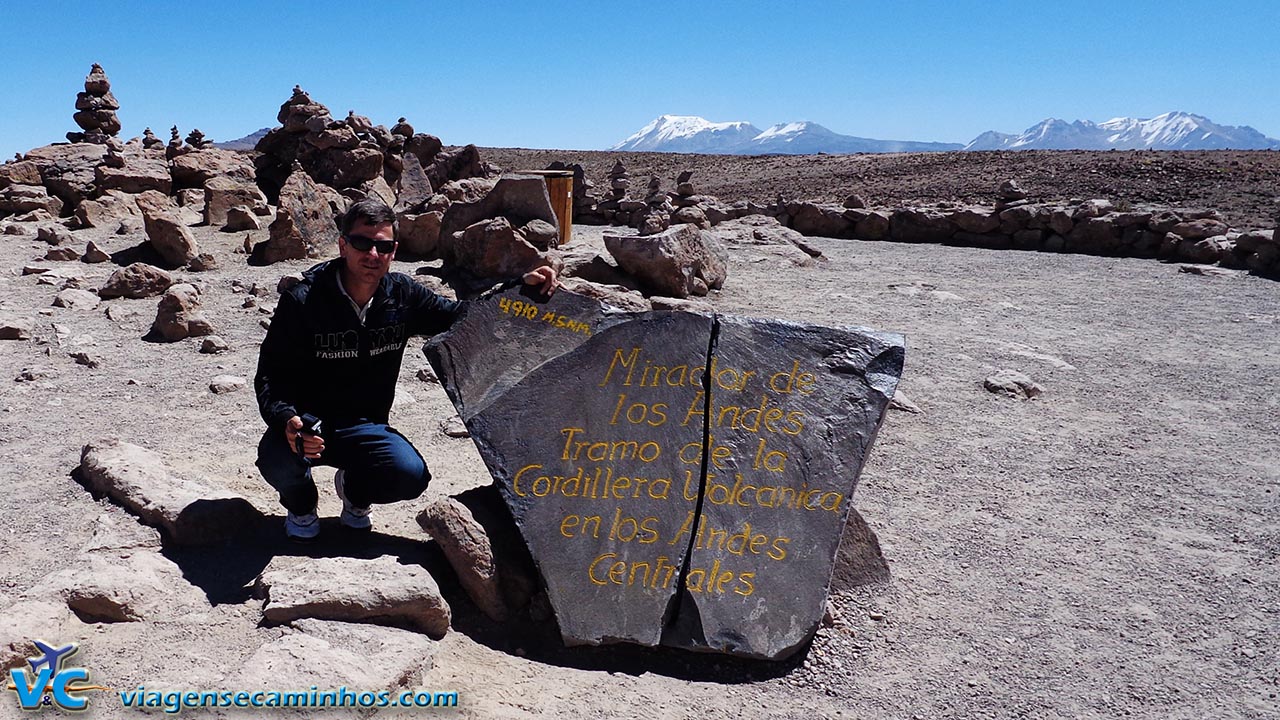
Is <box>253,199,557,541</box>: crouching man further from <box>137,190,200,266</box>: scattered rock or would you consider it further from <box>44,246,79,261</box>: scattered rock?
<box>44,246,79,261</box>: scattered rock

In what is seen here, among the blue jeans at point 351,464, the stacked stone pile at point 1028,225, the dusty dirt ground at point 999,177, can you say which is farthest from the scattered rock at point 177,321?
the dusty dirt ground at point 999,177

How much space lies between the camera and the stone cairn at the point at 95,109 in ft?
72.1

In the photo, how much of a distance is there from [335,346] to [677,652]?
72.5 inches

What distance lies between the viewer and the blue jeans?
3.76m

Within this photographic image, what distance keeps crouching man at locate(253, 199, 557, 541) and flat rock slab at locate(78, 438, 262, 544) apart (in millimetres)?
242

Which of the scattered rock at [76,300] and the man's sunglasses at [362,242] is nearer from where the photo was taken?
the man's sunglasses at [362,242]

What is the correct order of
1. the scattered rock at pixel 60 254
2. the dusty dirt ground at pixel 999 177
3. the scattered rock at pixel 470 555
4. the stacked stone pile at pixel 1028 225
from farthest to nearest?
the dusty dirt ground at pixel 999 177 → the stacked stone pile at pixel 1028 225 → the scattered rock at pixel 60 254 → the scattered rock at pixel 470 555

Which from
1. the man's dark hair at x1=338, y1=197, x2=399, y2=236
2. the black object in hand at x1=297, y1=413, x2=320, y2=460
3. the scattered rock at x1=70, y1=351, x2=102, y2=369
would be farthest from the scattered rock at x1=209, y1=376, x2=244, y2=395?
the man's dark hair at x1=338, y1=197, x2=399, y2=236

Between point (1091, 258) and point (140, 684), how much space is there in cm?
1404

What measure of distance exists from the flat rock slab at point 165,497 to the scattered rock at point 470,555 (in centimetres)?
94

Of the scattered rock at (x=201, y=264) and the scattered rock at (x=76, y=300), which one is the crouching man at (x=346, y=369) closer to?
the scattered rock at (x=76, y=300)

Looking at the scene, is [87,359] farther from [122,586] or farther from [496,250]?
[122,586]

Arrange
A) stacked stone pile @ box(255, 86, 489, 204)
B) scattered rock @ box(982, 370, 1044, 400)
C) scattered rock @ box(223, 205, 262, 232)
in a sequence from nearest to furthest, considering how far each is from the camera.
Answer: scattered rock @ box(982, 370, 1044, 400) < scattered rock @ box(223, 205, 262, 232) < stacked stone pile @ box(255, 86, 489, 204)

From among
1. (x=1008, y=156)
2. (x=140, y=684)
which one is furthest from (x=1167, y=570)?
(x=1008, y=156)
